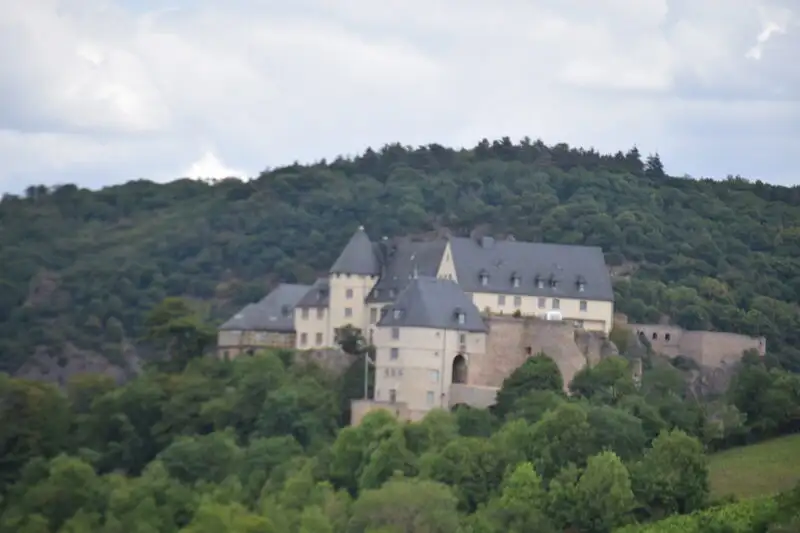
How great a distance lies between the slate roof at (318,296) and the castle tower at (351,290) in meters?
0.53

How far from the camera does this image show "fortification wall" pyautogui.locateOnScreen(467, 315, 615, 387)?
265ft

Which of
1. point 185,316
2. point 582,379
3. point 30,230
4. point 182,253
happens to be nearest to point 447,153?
point 182,253

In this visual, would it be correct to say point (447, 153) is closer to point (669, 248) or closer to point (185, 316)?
point (669, 248)

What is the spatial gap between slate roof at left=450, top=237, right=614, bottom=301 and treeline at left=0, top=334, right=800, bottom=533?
443 cm

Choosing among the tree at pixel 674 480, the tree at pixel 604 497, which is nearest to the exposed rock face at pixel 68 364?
the tree at pixel 674 480

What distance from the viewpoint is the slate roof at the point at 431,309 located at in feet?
260

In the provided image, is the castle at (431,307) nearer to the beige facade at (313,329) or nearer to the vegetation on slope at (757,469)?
the beige facade at (313,329)

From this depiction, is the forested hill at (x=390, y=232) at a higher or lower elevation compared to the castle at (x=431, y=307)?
higher

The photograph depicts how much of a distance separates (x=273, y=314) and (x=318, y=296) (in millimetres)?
3743

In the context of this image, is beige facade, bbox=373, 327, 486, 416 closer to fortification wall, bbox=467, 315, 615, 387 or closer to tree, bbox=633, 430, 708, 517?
fortification wall, bbox=467, 315, 615, 387

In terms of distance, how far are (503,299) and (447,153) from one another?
65161 millimetres

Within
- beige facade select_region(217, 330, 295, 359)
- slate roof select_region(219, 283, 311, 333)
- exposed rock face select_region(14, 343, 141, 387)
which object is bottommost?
exposed rock face select_region(14, 343, 141, 387)

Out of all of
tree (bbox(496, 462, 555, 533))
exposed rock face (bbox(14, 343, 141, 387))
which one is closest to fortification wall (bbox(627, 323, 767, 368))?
tree (bbox(496, 462, 555, 533))

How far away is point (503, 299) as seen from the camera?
8488 centimetres
